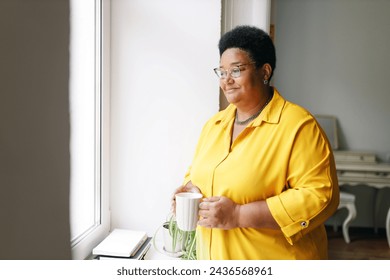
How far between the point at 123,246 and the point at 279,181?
0.65 meters

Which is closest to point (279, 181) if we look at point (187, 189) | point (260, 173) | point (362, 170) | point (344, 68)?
point (260, 173)

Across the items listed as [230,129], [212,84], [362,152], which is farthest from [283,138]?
[362,152]

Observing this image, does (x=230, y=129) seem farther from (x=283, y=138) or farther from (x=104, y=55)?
(x=104, y=55)

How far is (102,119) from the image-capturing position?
4.34ft

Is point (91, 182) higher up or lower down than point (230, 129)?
lower down

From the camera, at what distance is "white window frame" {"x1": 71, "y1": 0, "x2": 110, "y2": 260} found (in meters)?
1.29

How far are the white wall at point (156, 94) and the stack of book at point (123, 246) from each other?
10cm

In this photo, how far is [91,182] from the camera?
133 centimetres

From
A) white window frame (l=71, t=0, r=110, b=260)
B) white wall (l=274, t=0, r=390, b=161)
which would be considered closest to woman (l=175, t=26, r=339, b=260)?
white window frame (l=71, t=0, r=110, b=260)

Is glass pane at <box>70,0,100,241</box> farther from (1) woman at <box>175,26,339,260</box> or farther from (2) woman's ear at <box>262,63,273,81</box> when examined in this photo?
(2) woman's ear at <box>262,63,273,81</box>

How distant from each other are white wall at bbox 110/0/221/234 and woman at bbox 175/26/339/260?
1.39 feet

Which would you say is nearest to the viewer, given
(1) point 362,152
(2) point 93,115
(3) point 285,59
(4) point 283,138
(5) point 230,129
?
(4) point 283,138

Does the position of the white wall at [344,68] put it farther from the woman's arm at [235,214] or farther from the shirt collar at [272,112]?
the woman's arm at [235,214]

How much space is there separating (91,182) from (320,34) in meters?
2.84
